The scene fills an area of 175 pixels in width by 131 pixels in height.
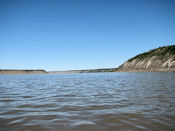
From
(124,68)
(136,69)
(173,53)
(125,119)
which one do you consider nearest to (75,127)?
(125,119)

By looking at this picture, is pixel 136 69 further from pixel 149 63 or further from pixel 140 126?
pixel 140 126

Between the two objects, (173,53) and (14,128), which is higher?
(173,53)

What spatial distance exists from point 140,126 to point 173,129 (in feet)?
2.50

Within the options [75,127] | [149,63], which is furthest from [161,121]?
[149,63]

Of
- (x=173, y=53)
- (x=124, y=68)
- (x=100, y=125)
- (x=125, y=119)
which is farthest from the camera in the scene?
(x=124, y=68)

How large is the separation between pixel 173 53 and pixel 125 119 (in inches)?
2569

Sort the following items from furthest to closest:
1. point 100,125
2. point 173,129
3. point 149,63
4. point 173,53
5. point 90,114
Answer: point 149,63, point 173,53, point 90,114, point 100,125, point 173,129

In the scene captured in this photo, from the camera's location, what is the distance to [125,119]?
11.7ft

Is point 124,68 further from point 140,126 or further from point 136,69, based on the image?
point 140,126

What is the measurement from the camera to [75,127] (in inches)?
121

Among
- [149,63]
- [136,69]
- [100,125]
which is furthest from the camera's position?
[136,69]

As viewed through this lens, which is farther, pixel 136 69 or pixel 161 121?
pixel 136 69

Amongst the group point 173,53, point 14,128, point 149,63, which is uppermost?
point 173,53

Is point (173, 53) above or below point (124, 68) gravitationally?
above
